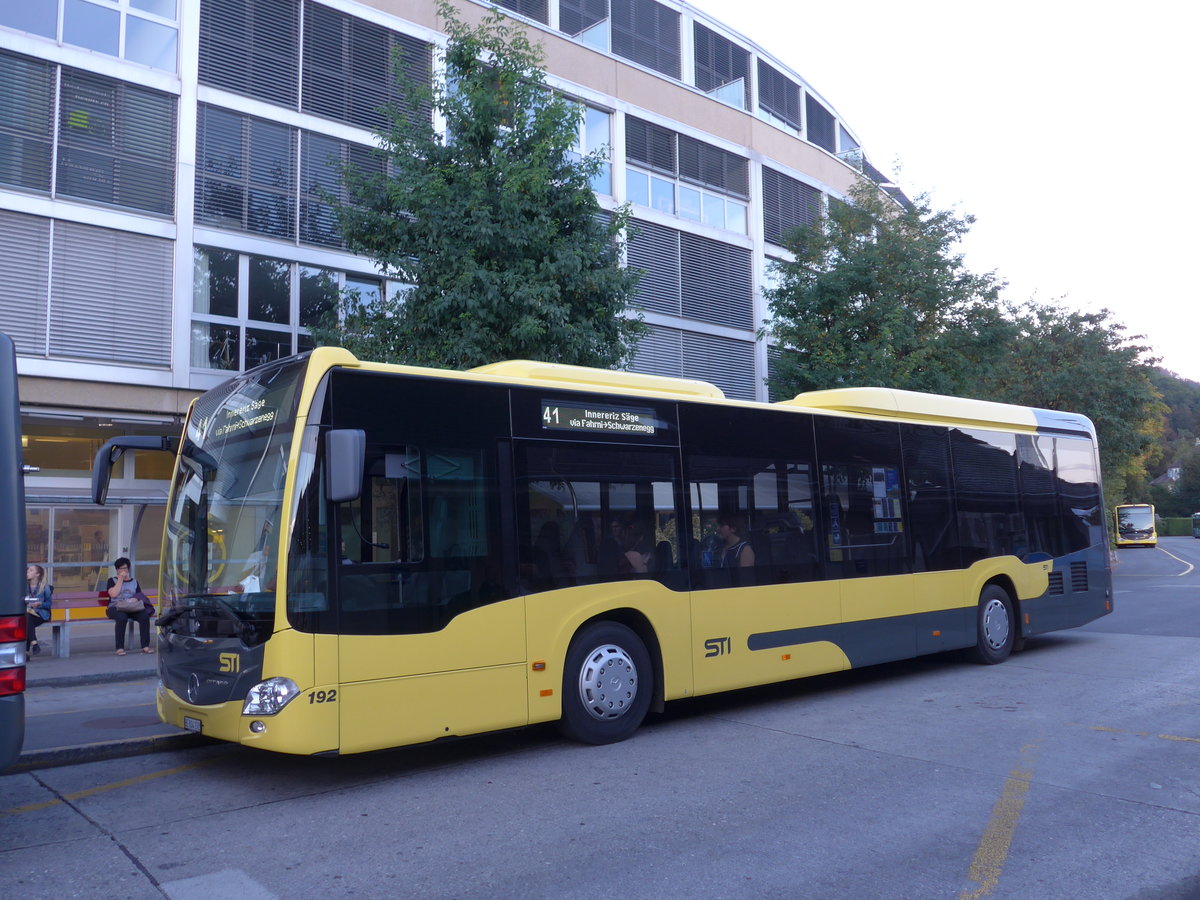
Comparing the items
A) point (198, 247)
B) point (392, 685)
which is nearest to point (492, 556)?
point (392, 685)

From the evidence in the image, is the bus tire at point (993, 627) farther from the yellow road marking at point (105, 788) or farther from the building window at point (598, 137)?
the building window at point (598, 137)

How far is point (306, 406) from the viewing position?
20.8 feet

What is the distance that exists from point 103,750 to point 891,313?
55.9 ft

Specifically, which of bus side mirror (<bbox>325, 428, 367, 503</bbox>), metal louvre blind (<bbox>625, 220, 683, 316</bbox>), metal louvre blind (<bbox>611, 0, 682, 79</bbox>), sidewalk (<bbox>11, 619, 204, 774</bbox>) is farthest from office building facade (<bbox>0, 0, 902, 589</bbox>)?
bus side mirror (<bbox>325, 428, 367, 503</bbox>)

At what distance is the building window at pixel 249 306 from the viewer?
1702 centimetres

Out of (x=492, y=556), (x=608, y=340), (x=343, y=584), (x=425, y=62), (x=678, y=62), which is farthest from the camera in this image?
(x=678, y=62)

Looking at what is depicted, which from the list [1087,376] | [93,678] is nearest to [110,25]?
[93,678]

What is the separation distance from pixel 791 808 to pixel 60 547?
51.2 ft

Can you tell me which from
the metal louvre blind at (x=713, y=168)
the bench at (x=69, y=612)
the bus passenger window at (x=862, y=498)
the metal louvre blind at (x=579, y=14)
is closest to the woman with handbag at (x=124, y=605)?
the bench at (x=69, y=612)

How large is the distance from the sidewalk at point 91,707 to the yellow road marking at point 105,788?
30 centimetres

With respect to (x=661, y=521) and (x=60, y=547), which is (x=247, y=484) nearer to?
(x=661, y=521)

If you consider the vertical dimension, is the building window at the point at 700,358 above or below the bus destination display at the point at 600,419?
above

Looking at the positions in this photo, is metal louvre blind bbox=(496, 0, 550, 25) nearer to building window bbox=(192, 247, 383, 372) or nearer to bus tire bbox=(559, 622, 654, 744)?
building window bbox=(192, 247, 383, 372)

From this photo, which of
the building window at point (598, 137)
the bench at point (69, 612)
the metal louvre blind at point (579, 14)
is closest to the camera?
the bench at point (69, 612)
